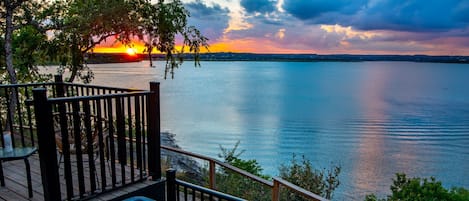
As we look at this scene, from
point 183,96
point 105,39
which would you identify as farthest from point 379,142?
point 183,96

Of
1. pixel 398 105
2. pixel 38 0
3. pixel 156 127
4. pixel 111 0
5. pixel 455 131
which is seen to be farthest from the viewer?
pixel 398 105

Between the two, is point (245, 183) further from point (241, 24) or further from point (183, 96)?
point (183, 96)

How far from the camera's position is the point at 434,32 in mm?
28875

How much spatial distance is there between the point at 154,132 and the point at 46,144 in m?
1.07

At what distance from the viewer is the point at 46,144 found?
93.2 inches

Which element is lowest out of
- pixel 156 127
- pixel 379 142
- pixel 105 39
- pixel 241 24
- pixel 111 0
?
pixel 379 142

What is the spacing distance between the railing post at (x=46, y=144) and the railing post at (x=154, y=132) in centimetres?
A: 96

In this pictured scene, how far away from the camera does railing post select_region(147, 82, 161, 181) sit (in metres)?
3.14

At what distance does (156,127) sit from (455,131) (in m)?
24.6

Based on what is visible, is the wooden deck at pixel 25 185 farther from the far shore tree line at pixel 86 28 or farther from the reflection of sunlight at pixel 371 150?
the reflection of sunlight at pixel 371 150

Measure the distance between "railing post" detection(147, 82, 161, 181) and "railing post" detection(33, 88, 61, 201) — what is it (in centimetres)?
96

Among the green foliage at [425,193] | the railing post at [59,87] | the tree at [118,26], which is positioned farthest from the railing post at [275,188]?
the tree at [118,26]

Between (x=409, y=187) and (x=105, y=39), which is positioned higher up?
(x=105, y=39)

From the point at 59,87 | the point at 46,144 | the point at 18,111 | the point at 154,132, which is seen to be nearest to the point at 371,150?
the point at 154,132
